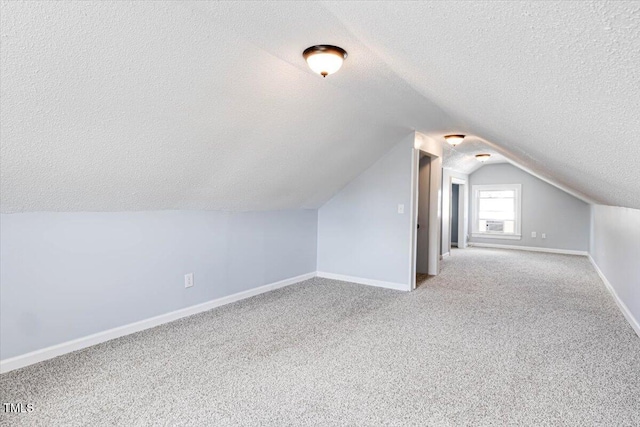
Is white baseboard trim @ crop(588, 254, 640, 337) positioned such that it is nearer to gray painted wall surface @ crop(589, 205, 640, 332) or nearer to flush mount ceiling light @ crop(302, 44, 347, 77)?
gray painted wall surface @ crop(589, 205, 640, 332)

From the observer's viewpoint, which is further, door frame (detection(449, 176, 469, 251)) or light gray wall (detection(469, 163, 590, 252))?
door frame (detection(449, 176, 469, 251))

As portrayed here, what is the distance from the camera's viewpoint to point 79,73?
5.57 ft

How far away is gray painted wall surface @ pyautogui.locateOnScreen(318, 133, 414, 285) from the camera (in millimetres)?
4367

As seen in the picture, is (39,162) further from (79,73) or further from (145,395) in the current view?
(145,395)

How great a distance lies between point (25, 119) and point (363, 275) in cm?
379

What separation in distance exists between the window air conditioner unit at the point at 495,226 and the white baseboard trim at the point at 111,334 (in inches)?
260

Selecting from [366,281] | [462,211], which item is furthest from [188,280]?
[462,211]

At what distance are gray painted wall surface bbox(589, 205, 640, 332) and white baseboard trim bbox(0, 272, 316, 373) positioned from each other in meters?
3.67

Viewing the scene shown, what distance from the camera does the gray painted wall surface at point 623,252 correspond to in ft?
10.5

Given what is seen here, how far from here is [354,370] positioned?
228 centimetres

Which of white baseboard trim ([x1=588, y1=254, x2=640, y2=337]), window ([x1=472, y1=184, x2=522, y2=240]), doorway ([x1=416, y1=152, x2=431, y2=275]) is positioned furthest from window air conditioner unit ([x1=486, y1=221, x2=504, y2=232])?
doorway ([x1=416, y1=152, x2=431, y2=275])

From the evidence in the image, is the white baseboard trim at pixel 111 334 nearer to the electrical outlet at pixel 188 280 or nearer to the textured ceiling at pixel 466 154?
the electrical outlet at pixel 188 280

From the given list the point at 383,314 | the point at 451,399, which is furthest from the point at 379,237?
the point at 451,399

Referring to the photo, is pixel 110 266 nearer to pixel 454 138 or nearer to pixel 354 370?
pixel 354 370
